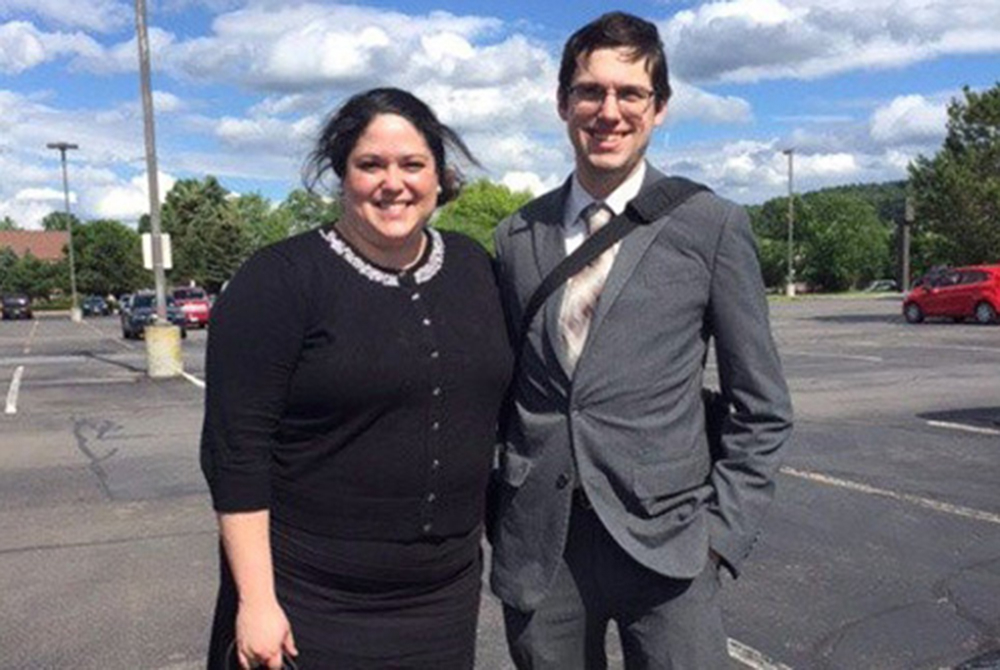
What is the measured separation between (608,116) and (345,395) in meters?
0.90

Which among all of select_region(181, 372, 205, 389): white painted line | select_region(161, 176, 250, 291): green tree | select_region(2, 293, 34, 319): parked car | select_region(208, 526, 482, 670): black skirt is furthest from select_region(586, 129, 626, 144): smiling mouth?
select_region(161, 176, 250, 291): green tree

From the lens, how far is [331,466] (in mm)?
2057

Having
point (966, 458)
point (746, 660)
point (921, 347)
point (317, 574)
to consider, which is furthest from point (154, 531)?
point (921, 347)

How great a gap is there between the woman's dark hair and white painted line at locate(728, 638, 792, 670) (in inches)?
104

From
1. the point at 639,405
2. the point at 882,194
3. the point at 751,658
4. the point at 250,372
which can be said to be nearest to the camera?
the point at 250,372

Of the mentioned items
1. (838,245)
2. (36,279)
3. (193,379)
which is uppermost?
(838,245)

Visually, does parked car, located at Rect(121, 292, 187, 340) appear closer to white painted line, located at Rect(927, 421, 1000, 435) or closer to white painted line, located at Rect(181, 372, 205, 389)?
white painted line, located at Rect(181, 372, 205, 389)

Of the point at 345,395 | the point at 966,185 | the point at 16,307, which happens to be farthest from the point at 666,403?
the point at 16,307

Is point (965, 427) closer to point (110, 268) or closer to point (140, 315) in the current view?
point (140, 315)

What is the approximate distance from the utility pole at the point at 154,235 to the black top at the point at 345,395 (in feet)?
50.4

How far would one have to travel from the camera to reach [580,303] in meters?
2.27

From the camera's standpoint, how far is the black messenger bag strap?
227 cm

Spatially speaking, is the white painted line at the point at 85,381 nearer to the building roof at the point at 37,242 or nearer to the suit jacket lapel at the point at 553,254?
the suit jacket lapel at the point at 553,254

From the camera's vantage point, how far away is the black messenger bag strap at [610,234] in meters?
2.27
